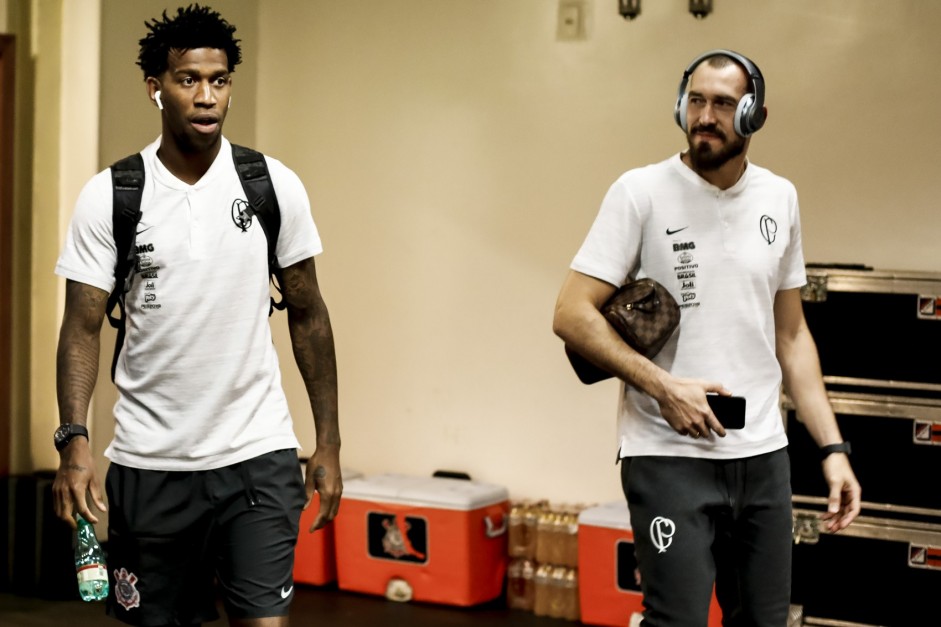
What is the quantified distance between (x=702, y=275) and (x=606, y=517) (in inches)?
97.8

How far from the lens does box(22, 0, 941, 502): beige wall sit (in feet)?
16.0

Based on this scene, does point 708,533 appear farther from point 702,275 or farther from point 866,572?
point 866,572

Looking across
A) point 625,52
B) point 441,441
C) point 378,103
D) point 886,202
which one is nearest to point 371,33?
point 378,103

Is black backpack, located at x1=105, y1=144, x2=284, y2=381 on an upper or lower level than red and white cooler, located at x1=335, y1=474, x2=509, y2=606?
upper

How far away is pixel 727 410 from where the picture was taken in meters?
2.43

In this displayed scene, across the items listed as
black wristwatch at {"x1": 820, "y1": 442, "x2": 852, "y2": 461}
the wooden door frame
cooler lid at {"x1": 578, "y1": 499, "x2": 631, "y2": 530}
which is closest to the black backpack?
black wristwatch at {"x1": 820, "y1": 442, "x2": 852, "y2": 461}

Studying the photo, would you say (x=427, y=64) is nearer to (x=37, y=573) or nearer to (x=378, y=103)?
(x=378, y=103)

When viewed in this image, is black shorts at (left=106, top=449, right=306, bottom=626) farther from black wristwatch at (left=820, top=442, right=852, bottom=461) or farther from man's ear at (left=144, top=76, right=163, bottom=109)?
black wristwatch at (left=820, top=442, right=852, bottom=461)

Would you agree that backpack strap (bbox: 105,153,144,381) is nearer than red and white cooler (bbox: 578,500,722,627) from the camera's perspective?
Yes

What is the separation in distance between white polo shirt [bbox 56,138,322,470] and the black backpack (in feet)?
0.05

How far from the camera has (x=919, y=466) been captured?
4.36 meters

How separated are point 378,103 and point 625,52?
1.21m

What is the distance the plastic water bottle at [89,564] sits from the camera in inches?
101

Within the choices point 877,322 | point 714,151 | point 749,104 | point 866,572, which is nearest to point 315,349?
point 714,151
